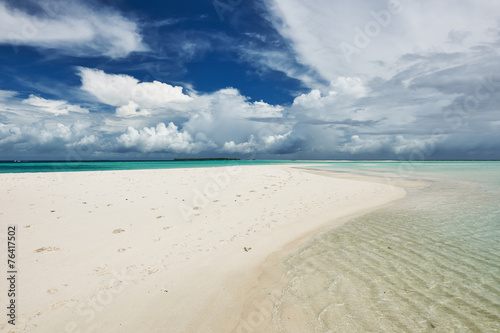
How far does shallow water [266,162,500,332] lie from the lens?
4.84 m

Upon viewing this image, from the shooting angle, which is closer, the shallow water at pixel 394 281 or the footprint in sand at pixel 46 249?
the shallow water at pixel 394 281

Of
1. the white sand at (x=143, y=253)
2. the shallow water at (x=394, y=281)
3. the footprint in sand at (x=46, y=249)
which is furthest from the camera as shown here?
the footprint in sand at (x=46, y=249)

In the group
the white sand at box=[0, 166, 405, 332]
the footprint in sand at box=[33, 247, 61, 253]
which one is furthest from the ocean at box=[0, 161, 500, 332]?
the footprint in sand at box=[33, 247, 61, 253]

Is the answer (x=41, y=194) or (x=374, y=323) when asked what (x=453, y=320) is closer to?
(x=374, y=323)

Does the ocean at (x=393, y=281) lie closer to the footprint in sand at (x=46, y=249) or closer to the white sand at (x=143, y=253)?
the white sand at (x=143, y=253)

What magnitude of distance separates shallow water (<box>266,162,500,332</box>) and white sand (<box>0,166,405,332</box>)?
4.39ft

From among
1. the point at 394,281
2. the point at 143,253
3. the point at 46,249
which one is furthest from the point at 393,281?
the point at 46,249

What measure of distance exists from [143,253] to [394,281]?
770 cm

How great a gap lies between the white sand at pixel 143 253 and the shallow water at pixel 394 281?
4.39 feet

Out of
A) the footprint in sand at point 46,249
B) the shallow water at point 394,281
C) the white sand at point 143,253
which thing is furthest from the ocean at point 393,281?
the footprint in sand at point 46,249

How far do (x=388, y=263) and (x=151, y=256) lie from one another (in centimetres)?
762

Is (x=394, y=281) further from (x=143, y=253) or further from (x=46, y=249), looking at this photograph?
(x=46, y=249)

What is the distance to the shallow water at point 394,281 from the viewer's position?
4.84 meters

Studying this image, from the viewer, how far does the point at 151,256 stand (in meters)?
7.82
